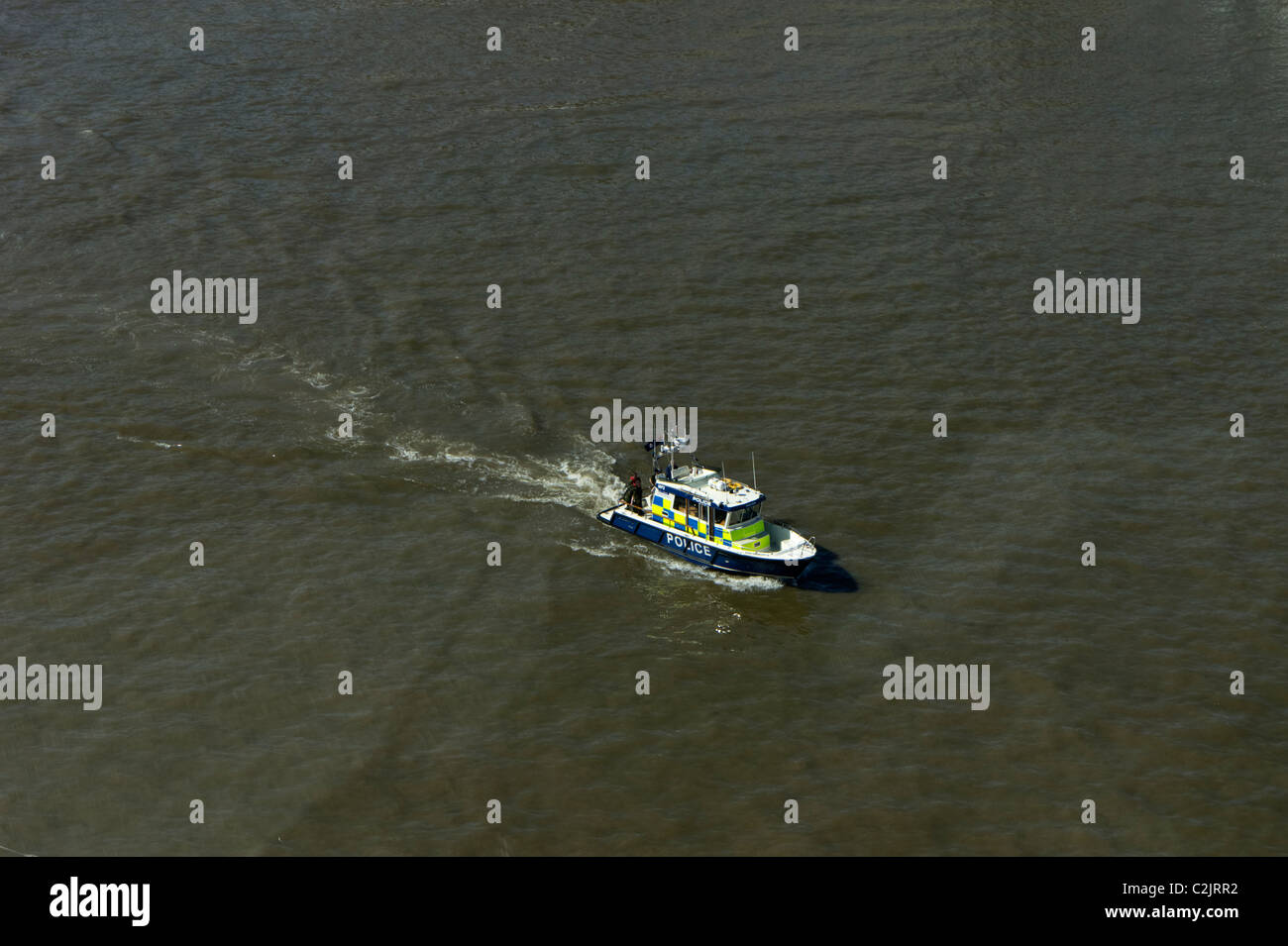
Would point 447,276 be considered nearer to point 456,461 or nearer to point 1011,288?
point 456,461

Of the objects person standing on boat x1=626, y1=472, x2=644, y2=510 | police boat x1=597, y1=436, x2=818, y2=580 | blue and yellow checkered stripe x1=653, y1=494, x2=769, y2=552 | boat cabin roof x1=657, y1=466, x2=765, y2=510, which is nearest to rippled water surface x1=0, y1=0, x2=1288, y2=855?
police boat x1=597, y1=436, x2=818, y2=580

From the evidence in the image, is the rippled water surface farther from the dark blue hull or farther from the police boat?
the police boat

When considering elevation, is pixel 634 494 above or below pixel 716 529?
above

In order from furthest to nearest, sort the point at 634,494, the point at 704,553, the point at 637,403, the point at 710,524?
the point at 637,403 → the point at 634,494 → the point at 704,553 → the point at 710,524

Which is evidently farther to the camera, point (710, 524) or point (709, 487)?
point (709, 487)

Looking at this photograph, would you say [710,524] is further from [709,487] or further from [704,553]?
[709,487]

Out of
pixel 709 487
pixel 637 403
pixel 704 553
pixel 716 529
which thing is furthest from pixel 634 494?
pixel 637 403
